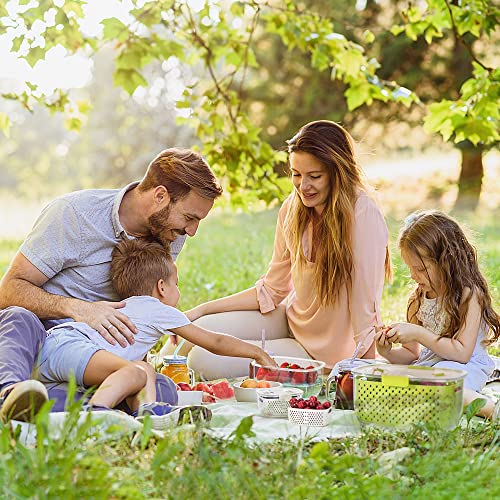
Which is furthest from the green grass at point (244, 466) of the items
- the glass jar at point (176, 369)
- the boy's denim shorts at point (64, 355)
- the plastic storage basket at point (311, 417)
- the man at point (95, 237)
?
the glass jar at point (176, 369)

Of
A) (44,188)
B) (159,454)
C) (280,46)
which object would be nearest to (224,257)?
(159,454)

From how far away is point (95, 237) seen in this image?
407 cm

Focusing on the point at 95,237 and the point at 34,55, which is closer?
the point at 95,237

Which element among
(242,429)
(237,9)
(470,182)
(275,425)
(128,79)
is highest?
(470,182)

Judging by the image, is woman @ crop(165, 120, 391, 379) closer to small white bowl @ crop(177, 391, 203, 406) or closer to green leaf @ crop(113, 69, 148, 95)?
small white bowl @ crop(177, 391, 203, 406)

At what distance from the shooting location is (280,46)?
53.2 ft

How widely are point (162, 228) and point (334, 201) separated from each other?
0.94m

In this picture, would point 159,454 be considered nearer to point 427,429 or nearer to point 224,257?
point 427,429

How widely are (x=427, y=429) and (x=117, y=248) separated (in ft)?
5.87

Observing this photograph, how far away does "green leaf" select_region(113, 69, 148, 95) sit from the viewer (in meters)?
5.45

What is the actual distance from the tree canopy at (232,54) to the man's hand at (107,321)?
1996 millimetres

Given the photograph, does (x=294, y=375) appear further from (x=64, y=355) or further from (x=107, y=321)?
(x=64, y=355)

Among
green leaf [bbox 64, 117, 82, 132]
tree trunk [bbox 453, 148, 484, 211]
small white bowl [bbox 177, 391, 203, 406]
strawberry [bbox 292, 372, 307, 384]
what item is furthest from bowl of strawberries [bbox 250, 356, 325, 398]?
tree trunk [bbox 453, 148, 484, 211]

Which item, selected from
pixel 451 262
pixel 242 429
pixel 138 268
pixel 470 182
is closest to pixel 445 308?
pixel 451 262
